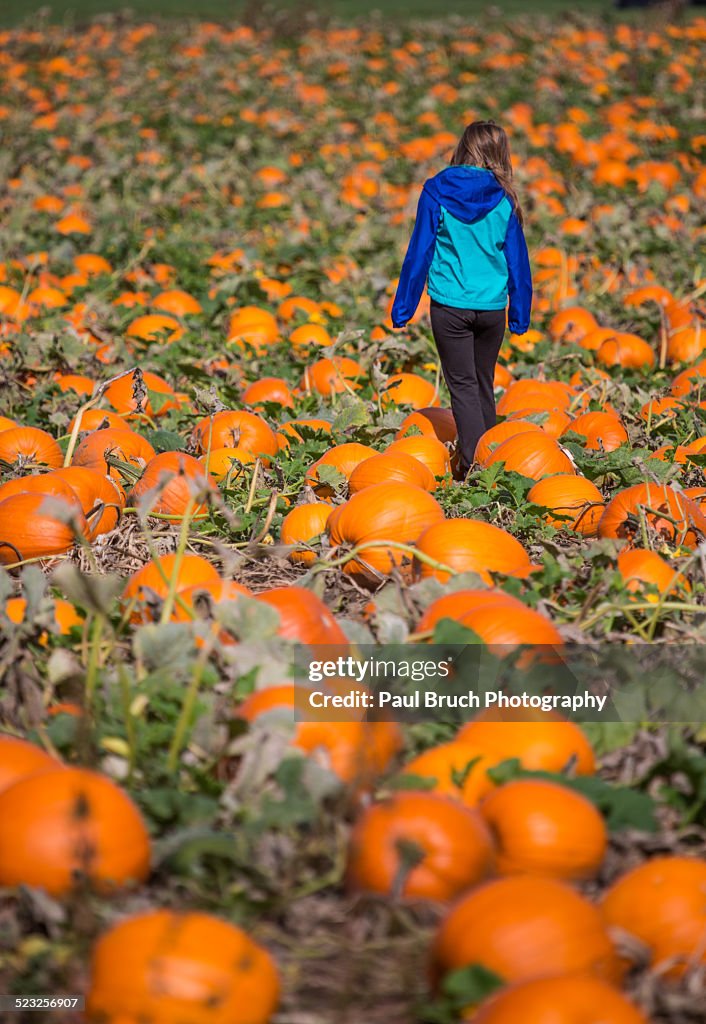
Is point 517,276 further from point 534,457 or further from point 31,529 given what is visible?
point 31,529

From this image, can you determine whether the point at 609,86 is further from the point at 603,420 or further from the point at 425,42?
the point at 603,420

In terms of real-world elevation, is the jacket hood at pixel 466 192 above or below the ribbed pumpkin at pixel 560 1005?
above

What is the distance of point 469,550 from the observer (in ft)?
13.3

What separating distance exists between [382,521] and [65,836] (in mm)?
2064

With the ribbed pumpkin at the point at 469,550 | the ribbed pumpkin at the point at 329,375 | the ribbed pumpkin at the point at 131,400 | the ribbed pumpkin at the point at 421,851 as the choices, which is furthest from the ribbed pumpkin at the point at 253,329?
Answer: the ribbed pumpkin at the point at 421,851

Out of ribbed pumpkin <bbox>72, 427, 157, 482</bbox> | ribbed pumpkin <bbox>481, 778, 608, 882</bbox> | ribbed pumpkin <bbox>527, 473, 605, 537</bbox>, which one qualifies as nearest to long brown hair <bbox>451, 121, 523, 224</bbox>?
ribbed pumpkin <bbox>527, 473, 605, 537</bbox>

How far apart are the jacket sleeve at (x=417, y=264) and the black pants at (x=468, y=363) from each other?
256 mm

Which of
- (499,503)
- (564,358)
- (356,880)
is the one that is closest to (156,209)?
(564,358)

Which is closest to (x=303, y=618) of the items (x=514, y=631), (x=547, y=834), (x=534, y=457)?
(x=514, y=631)

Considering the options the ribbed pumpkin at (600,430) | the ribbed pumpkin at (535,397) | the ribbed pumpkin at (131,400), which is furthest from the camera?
the ribbed pumpkin at (131,400)

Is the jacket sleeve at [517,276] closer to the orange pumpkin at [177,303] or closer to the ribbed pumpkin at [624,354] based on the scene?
the ribbed pumpkin at [624,354]

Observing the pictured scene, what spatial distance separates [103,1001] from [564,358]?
580cm

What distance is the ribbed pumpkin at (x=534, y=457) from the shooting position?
17.1 ft

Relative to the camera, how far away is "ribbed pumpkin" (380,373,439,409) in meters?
6.66
